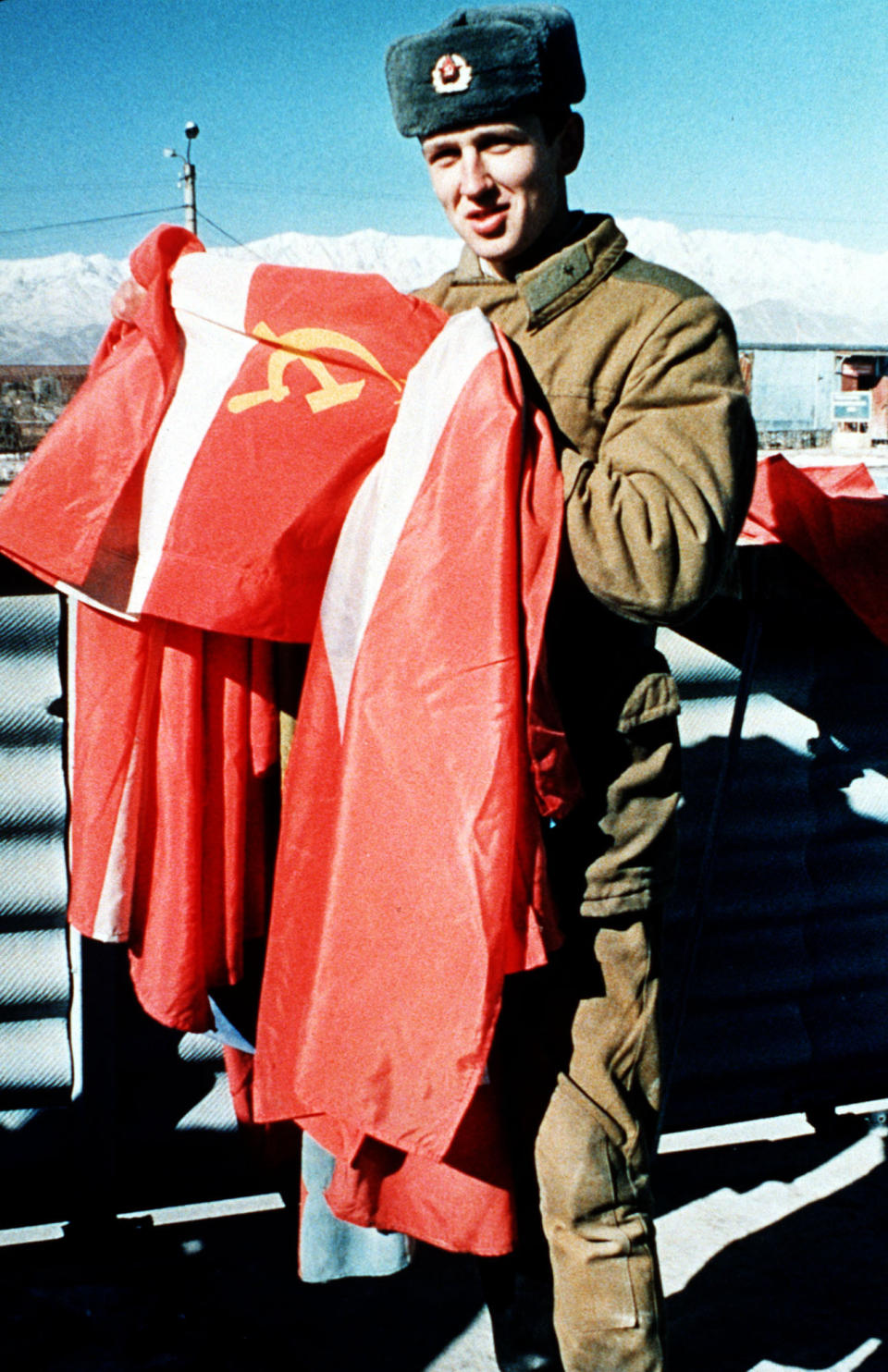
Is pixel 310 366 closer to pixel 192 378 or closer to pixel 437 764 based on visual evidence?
pixel 192 378

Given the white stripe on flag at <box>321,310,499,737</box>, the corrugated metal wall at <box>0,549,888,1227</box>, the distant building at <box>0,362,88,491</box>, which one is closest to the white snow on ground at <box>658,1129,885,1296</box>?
the corrugated metal wall at <box>0,549,888,1227</box>

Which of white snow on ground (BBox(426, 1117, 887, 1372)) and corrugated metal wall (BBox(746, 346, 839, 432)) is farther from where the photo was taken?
corrugated metal wall (BBox(746, 346, 839, 432))

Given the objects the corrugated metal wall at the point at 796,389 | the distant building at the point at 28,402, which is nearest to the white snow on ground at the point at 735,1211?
the distant building at the point at 28,402

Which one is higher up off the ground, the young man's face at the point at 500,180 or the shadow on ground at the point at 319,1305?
the young man's face at the point at 500,180

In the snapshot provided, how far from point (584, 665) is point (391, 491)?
0.36 meters

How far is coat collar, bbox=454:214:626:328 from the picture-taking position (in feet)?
5.92

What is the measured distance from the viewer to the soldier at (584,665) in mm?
1718

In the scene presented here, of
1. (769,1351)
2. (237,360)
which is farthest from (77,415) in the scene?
(769,1351)

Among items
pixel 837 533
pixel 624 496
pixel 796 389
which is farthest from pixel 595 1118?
pixel 796 389

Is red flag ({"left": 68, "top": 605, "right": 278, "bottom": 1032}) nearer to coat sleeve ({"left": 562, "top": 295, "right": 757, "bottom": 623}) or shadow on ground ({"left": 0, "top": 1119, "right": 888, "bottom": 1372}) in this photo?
coat sleeve ({"left": 562, "top": 295, "right": 757, "bottom": 623})

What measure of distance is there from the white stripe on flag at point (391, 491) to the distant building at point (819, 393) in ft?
179

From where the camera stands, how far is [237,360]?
1750 millimetres

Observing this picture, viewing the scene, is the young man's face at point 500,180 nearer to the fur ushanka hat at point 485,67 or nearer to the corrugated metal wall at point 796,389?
the fur ushanka hat at point 485,67

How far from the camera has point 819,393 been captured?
5534 centimetres
